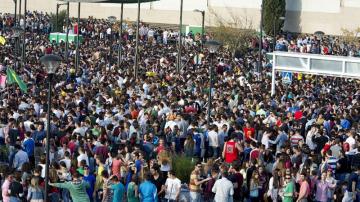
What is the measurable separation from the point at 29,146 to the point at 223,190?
18.1 ft

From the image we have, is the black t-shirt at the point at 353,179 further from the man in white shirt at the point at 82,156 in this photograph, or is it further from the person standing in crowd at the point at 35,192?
the person standing in crowd at the point at 35,192

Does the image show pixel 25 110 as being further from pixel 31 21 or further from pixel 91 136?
pixel 31 21

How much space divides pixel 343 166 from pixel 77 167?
5.75 metres

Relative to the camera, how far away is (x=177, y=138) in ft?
97.1

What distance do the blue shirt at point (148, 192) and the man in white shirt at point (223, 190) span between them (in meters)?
1.24

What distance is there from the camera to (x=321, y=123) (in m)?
31.1

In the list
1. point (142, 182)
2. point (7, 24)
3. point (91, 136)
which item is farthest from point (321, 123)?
point (7, 24)

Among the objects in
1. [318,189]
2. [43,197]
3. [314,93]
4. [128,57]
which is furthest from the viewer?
[128,57]

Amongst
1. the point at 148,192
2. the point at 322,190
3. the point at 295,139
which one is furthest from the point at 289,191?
the point at 295,139

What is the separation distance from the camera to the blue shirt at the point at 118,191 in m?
22.4

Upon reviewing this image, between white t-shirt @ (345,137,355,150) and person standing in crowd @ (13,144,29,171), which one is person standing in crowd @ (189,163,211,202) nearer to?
person standing in crowd @ (13,144,29,171)

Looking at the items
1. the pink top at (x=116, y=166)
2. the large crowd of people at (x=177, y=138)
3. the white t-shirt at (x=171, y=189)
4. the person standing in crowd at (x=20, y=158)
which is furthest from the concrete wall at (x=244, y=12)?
the white t-shirt at (x=171, y=189)

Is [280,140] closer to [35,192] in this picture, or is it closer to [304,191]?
[304,191]

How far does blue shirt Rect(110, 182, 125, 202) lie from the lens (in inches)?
883
